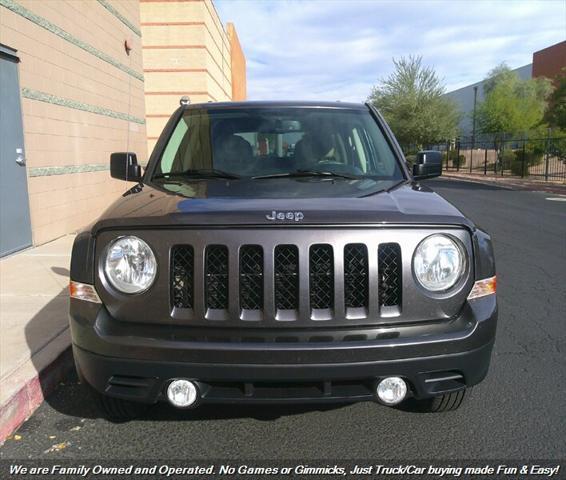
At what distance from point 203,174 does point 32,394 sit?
1.66 metres

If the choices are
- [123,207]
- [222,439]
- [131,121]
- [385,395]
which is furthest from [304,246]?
[131,121]

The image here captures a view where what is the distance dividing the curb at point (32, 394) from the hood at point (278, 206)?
4.04ft

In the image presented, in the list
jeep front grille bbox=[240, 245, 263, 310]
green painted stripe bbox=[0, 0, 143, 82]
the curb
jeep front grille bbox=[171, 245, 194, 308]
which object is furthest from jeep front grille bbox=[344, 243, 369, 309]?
green painted stripe bbox=[0, 0, 143, 82]

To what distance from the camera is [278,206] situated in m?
2.52

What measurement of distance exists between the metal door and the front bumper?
4.93 meters

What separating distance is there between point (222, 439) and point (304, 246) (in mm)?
1183

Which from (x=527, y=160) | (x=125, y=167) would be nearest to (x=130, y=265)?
(x=125, y=167)

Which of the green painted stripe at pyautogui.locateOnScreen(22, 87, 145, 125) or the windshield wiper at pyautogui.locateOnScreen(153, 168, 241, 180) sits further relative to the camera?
the green painted stripe at pyautogui.locateOnScreen(22, 87, 145, 125)

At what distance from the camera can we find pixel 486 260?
2.56 m

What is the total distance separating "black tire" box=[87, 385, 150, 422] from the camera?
283cm

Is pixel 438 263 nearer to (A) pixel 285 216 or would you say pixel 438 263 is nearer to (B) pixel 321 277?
(B) pixel 321 277

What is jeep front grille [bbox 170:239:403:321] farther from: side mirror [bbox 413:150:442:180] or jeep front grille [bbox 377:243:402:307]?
side mirror [bbox 413:150:442:180]

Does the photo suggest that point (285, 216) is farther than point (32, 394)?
No

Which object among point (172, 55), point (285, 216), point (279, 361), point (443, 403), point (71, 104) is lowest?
point (443, 403)
